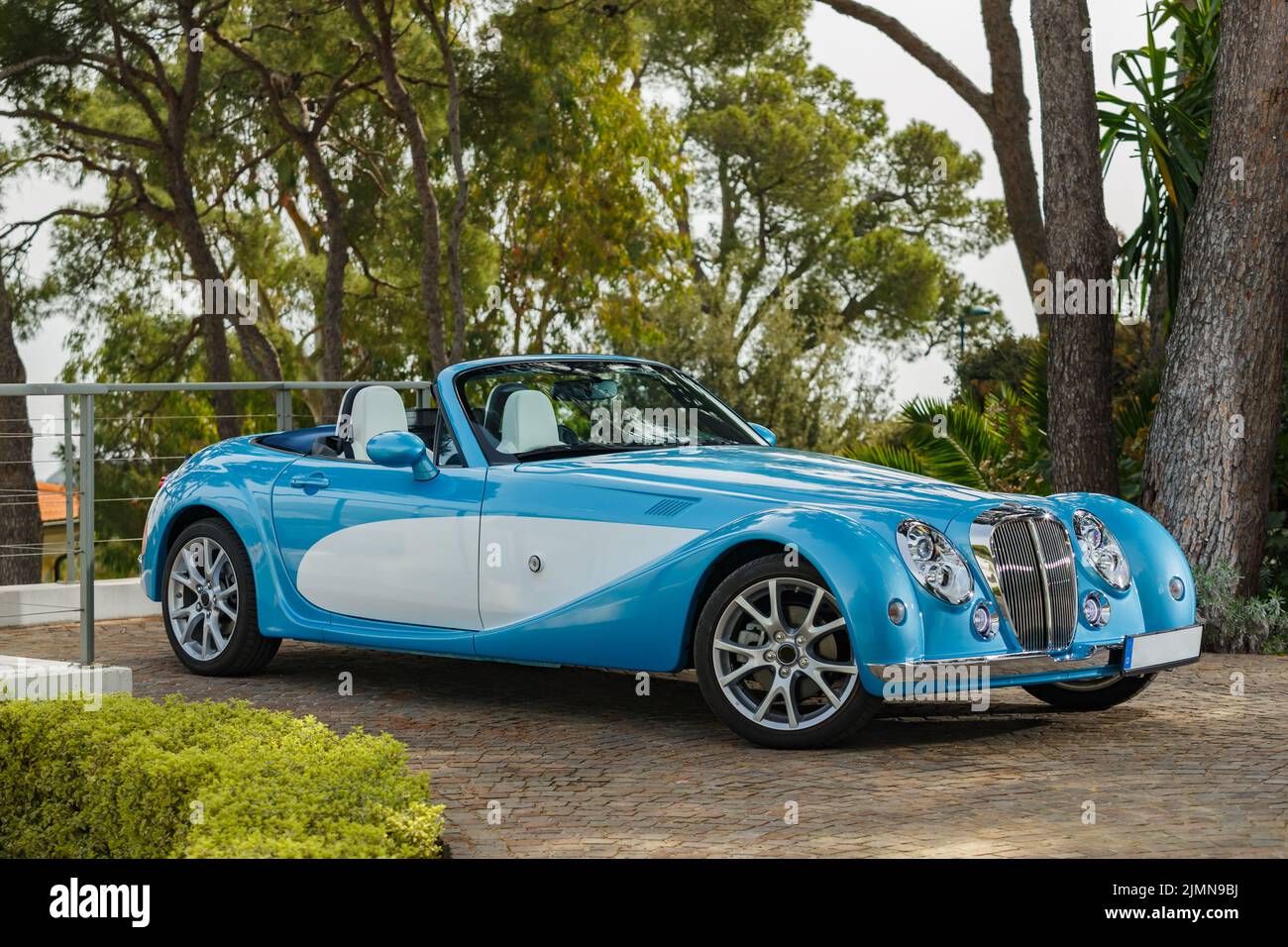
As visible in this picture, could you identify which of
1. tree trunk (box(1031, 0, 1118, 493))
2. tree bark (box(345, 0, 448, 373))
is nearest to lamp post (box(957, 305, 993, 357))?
tree bark (box(345, 0, 448, 373))

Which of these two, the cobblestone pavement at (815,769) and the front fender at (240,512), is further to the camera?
the front fender at (240,512)

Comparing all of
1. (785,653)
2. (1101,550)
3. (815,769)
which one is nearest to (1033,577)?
(1101,550)

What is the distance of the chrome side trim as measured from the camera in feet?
21.6

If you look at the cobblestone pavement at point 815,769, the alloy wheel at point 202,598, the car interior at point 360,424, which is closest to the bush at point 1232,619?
the cobblestone pavement at point 815,769

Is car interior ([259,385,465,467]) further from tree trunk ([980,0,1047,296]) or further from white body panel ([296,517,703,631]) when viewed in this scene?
tree trunk ([980,0,1047,296])

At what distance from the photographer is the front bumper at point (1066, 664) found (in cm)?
658

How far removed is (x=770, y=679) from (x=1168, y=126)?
737cm

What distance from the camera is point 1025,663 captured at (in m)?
6.85

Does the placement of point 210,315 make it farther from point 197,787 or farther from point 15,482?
point 197,787

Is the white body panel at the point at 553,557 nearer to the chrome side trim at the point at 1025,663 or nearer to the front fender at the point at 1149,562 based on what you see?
the chrome side trim at the point at 1025,663

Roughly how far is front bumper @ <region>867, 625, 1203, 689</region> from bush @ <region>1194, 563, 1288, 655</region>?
353 centimetres

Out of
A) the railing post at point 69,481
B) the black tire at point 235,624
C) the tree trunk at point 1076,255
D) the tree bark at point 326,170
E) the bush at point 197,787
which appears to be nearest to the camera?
the bush at point 197,787

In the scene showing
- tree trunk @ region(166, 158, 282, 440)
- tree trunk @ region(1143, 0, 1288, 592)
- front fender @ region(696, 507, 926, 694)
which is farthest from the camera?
tree trunk @ region(166, 158, 282, 440)
